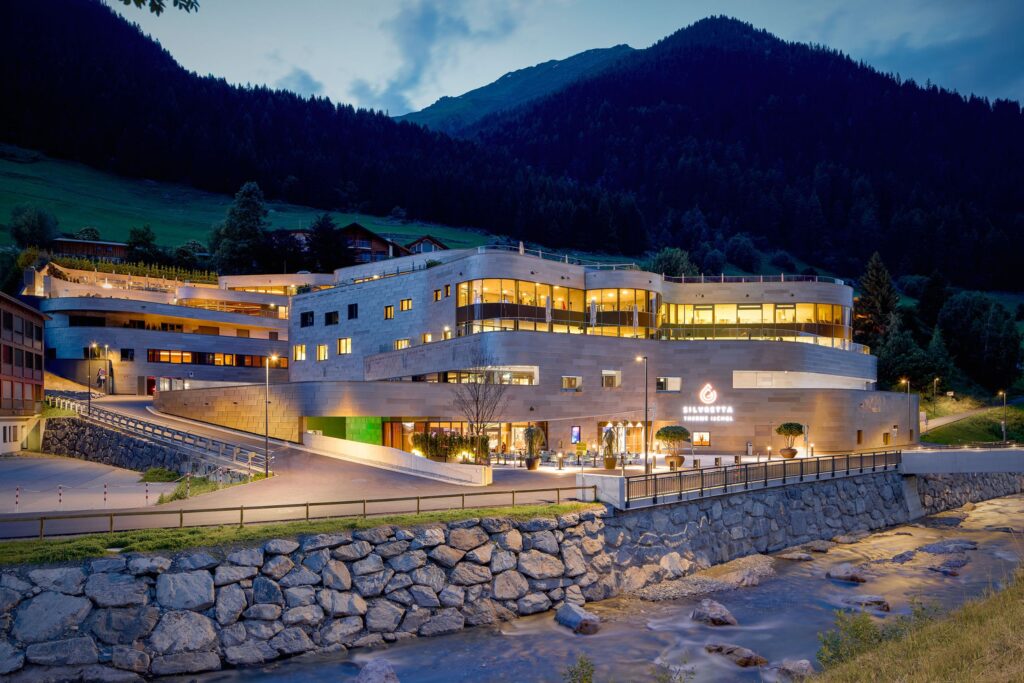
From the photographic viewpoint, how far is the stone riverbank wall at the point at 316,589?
2070 cm

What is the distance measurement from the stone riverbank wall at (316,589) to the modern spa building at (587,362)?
25346mm

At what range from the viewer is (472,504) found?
31.2 meters

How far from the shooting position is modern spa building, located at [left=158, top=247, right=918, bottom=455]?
194 feet

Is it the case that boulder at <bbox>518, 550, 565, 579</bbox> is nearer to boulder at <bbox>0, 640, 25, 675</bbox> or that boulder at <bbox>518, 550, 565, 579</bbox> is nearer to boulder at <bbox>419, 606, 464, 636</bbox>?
boulder at <bbox>419, 606, 464, 636</bbox>

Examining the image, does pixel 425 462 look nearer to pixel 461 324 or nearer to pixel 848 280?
pixel 461 324

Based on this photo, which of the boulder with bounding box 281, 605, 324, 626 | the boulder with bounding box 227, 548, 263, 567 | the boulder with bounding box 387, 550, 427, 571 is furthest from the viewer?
the boulder with bounding box 387, 550, 427, 571

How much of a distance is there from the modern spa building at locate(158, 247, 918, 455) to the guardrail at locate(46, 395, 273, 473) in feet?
27.8

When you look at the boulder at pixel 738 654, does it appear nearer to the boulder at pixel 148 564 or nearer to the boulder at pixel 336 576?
the boulder at pixel 336 576

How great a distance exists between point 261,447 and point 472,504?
25.8m

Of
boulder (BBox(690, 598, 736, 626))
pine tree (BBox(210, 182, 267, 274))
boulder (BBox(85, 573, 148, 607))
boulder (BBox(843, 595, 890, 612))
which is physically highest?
pine tree (BBox(210, 182, 267, 274))

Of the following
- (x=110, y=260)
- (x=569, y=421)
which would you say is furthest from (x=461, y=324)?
(x=110, y=260)

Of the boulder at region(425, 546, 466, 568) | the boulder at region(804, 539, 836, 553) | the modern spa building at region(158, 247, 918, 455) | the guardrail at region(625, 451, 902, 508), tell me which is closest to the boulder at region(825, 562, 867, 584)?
the boulder at region(804, 539, 836, 553)

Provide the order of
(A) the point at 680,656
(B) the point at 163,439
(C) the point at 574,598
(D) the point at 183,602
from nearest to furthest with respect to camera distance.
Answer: (D) the point at 183,602
(A) the point at 680,656
(C) the point at 574,598
(B) the point at 163,439

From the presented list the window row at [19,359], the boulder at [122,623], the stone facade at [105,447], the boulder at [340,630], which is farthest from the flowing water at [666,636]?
the window row at [19,359]
